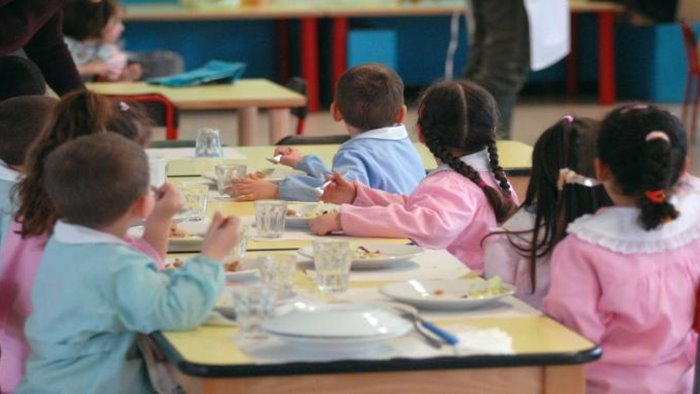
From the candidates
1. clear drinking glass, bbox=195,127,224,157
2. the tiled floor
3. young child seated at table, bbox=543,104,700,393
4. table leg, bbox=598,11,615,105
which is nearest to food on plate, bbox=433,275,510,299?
young child seated at table, bbox=543,104,700,393

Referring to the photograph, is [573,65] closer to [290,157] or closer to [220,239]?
[290,157]

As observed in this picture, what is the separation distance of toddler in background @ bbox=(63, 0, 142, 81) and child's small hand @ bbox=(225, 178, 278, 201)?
3333 millimetres

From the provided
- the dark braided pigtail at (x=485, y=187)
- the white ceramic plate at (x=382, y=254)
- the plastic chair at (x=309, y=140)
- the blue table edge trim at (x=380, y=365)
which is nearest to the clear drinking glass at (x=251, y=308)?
the blue table edge trim at (x=380, y=365)

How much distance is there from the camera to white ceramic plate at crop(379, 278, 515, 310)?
2365 mm

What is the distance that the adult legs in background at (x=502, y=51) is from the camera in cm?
722

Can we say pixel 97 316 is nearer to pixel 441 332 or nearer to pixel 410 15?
pixel 441 332

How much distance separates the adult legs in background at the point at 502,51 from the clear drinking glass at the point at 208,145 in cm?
292

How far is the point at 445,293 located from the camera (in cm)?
245

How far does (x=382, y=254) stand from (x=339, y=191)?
69 cm

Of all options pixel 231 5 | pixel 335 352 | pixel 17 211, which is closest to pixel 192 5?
pixel 231 5

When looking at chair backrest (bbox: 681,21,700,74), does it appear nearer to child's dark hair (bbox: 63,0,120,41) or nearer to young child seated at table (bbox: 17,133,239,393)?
child's dark hair (bbox: 63,0,120,41)

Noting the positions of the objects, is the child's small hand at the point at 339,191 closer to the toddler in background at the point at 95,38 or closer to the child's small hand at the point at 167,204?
the child's small hand at the point at 167,204

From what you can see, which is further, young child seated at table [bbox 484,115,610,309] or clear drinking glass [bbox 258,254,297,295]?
young child seated at table [bbox 484,115,610,309]

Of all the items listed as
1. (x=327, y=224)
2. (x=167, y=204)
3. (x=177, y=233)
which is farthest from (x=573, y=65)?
(x=167, y=204)
